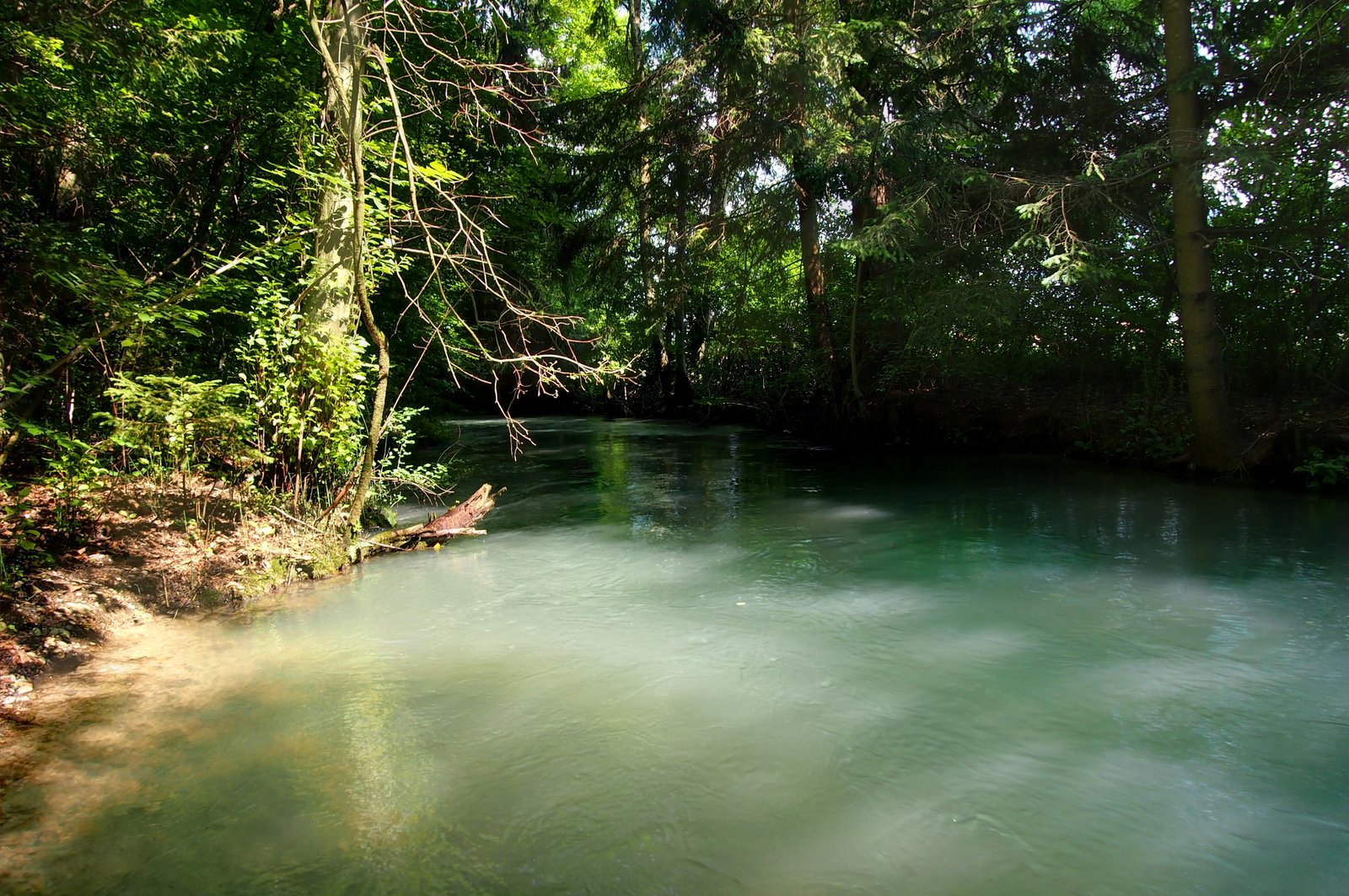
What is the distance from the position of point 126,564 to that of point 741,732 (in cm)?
515

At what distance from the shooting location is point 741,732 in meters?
3.99

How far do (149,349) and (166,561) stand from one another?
2.03 m

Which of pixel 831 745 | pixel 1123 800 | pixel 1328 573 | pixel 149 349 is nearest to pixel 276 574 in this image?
pixel 149 349

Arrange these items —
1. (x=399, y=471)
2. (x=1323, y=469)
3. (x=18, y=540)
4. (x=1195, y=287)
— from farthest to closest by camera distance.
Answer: (x=1195, y=287) < (x=1323, y=469) < (x=399, y=471) < (x=18, y=540)

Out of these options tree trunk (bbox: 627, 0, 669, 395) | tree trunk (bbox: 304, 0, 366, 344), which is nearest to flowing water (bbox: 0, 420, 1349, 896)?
tree trunk (bbox: 304, 0, 366, 344)

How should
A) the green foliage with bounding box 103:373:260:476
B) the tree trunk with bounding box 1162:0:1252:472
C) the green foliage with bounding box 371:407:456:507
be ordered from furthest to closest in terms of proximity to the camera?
1. the tree trunk with bounding box 1162:0:1252:472
2. the green foliage with bounding box 371:407:456:507
3. the green foliage with bounding box 103:373:260:476

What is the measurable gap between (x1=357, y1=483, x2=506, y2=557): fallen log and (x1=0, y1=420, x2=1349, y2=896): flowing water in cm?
38

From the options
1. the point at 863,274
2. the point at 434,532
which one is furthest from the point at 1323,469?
the point at 434,532

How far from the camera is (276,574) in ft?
21.7

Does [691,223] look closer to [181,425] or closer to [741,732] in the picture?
[181,425]

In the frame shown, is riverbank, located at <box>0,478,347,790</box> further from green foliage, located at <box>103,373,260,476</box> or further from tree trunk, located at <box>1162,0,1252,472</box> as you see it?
tree trunk, located at <box>1162,0,1252,472</box>

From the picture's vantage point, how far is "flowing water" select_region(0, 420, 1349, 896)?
2.96 m

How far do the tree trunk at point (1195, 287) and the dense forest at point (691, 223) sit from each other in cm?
5

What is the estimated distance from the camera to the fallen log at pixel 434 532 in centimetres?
773
